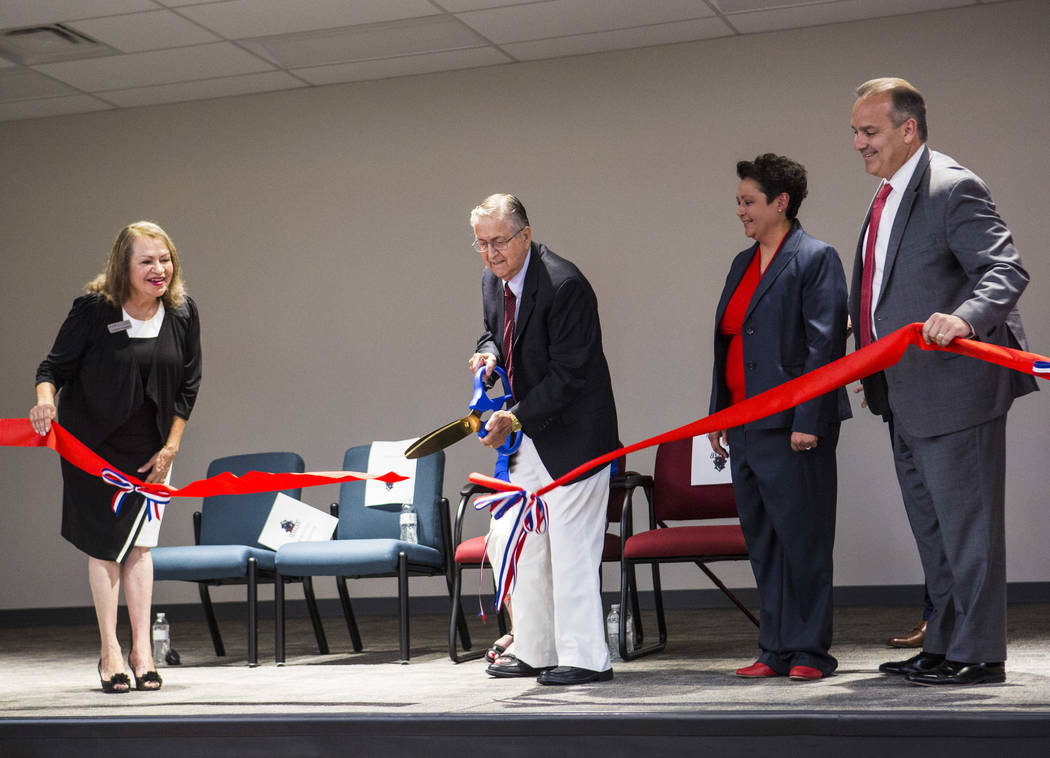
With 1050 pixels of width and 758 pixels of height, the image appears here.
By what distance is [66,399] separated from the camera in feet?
13.6

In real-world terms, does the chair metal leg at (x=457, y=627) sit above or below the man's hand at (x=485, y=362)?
below

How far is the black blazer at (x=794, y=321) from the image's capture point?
11.8 feet

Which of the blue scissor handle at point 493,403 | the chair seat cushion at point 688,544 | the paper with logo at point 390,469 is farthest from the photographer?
the paper with logo at point 390,469

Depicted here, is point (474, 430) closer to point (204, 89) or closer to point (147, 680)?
point (147, 680)

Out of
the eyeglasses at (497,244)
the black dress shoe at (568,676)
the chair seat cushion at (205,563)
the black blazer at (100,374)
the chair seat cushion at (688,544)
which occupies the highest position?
the eyeglasses at (497,244)

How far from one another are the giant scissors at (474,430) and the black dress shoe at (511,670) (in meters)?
0.74

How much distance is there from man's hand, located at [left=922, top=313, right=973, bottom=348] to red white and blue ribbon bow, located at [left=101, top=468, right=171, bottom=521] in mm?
2562

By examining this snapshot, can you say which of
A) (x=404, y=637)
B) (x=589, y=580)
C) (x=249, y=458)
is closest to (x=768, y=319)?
(x=589, y=580)

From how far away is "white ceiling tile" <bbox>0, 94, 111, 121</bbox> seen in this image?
7984 mm

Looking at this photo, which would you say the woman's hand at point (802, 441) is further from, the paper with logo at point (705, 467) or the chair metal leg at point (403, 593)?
the chair metal leg at point (403, 593)

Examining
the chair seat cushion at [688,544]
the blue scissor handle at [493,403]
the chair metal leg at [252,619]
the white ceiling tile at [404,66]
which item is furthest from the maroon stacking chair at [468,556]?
the white ceiling tile at [404,66]

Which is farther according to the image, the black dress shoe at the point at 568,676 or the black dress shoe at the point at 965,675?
the black dress shoe at the point at 568,676

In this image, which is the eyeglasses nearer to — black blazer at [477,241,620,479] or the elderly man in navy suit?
the elderly man in navy suit

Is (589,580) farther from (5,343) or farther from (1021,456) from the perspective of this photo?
(5,343)
